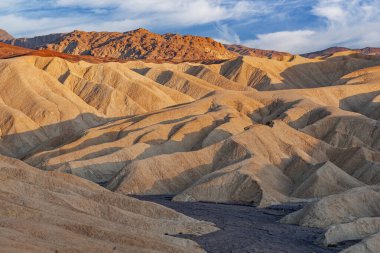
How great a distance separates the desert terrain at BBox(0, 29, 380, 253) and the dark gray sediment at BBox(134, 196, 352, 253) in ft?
0.72

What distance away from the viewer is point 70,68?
443ft

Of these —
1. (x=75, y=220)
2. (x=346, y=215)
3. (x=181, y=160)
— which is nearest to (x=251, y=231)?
(x=346, y=215)

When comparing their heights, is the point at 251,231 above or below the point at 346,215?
below

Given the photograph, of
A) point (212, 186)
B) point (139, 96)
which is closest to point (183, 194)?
point (212, 186)

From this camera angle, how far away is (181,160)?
71.8 meters

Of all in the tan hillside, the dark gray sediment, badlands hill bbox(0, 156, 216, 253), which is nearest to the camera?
badlands hill bbox(0, 156, 216, 253)

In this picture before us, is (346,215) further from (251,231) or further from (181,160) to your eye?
(181,160)

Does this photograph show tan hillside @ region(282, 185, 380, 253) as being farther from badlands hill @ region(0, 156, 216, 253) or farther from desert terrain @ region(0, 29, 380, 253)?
badlands hill @ region(0, 156, 216, 253)

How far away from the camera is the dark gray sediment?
40.8m

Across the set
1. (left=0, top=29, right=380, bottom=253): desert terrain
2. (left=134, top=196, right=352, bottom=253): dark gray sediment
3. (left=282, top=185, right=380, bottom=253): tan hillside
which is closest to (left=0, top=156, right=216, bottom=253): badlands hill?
(left=0, top=29, right=380, bottom=253): desert terrain

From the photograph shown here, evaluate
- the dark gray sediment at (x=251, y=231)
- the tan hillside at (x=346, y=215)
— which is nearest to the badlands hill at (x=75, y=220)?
the dark gray sediment at (x=251, y=231)

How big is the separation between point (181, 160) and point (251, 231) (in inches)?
1019

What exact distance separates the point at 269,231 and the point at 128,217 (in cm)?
1097

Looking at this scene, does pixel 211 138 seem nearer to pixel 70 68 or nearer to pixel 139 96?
pixel 139 96
